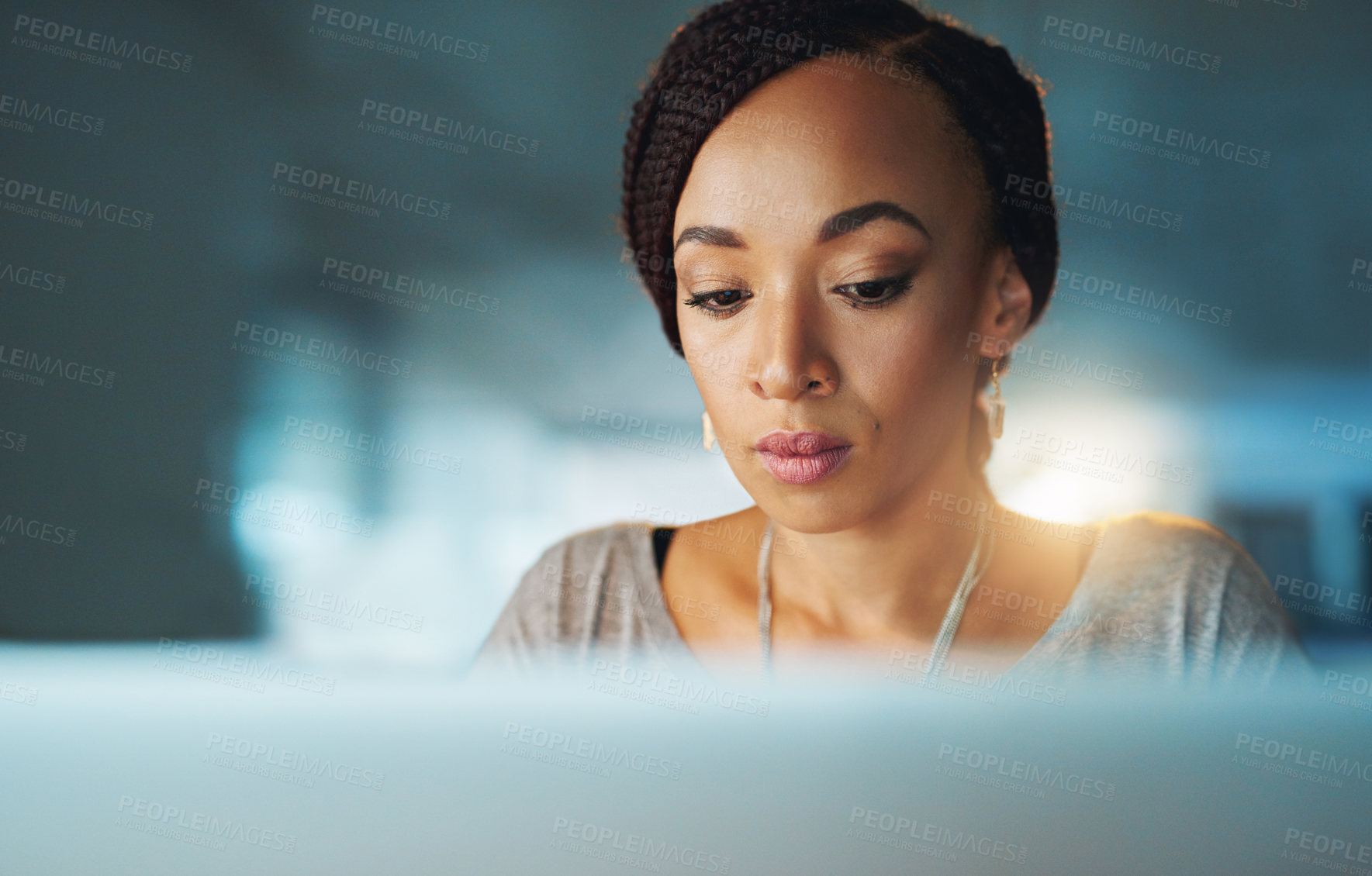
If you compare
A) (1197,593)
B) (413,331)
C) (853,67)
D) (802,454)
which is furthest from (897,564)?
(413,331)

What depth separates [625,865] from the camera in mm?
1383

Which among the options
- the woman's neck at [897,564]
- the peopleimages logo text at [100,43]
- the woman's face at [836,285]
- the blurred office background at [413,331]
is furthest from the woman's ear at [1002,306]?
the peopleimages logo text at [100,43]

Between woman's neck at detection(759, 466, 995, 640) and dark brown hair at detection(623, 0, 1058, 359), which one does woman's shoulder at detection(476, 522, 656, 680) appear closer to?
woman's neck at detection(759, 466, 995, 640)

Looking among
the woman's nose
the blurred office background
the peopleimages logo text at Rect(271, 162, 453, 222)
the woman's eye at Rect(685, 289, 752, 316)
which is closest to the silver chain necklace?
the woman's nose

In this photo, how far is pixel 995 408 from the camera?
1.68 metres

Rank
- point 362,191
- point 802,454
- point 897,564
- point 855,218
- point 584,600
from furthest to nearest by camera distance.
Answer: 1. point 362,191
2. point 584,600
3. point 897,564
4. point 802,454
5. point 855,218

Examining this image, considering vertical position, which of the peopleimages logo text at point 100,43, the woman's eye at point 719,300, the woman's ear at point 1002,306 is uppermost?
the peopleimages logo text at point 100,43

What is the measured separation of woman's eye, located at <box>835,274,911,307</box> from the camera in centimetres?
149

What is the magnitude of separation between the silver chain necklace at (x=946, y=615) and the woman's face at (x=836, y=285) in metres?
0.18

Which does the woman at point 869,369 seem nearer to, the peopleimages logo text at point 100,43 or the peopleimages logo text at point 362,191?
the peopleimages logo text at point 362,191

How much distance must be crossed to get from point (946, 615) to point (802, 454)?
407 mm

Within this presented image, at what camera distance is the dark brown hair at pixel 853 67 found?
1550mm

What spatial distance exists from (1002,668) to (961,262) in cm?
71

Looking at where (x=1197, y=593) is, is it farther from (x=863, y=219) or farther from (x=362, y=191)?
(x=362, y=191)
